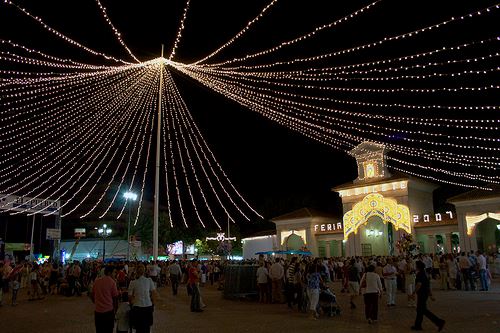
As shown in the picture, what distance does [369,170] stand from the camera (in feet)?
127

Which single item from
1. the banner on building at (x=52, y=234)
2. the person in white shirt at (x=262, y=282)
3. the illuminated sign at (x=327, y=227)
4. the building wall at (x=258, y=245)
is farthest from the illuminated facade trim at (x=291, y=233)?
the person in white shirt at (x=262, y=282)

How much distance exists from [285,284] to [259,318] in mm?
3426

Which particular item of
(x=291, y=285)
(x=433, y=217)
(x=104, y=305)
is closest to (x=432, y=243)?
(x=433, y=217)

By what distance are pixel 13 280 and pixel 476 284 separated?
686 inches

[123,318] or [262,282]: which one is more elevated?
[262,282]

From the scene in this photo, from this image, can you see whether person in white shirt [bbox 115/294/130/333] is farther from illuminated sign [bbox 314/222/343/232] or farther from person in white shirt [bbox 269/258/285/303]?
illuminated sign [bbox 314/222/343/232]

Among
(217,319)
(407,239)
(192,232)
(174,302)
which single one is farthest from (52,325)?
(192,232)

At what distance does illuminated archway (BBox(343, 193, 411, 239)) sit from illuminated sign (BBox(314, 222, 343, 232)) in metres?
1.64

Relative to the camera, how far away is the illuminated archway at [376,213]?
3575 cm

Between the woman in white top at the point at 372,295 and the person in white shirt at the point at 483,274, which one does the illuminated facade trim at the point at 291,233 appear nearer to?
the person in white shirt at the point at 483,274

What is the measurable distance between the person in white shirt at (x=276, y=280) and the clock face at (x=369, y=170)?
2397cm

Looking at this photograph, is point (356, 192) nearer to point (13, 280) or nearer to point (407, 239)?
point (407, 239)

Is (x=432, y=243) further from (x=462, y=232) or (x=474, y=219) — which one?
(x=474, y=219)

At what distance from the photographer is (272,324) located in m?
10.9
